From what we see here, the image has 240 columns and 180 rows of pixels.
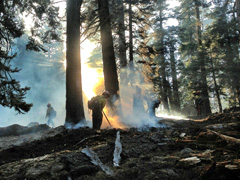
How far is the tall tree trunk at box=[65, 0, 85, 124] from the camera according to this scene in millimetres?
7984

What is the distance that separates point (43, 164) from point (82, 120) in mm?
4534

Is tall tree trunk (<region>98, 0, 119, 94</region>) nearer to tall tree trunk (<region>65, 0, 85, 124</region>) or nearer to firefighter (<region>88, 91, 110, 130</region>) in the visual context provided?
tall tree trunk (<region>65, 0, 85, 124</region>)

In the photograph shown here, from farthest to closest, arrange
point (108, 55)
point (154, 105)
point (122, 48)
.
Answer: point (122, 48) < point (154, 105) < point (108, 55)

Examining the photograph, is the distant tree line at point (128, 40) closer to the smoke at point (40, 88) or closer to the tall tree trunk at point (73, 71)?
the tall tree trunk at point (73, 71)

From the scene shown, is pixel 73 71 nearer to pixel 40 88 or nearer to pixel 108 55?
pixel 108 55

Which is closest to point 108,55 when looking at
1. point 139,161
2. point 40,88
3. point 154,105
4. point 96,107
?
point 96,107

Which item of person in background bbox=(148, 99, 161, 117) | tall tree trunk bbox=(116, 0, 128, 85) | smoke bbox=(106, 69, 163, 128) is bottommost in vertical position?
person in background bbox=(148, 99, 161, 117)

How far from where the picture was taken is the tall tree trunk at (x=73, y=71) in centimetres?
798

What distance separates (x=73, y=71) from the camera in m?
8.24

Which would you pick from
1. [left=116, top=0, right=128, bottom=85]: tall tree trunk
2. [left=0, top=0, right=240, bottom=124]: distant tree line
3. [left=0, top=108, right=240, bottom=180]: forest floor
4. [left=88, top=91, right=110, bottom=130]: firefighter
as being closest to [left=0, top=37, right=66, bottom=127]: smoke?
[left=0, top=0, right=240, bottom=124]: distant tree line

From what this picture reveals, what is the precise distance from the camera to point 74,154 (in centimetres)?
385

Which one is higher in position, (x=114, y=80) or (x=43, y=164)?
(x=114, y=80)

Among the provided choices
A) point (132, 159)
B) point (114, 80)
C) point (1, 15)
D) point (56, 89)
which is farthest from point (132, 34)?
point (56, 89)

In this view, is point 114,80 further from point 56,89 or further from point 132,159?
point 56,89
